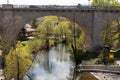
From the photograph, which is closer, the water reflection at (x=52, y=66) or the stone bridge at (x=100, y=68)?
the stone bridge at (x=100, y=68)

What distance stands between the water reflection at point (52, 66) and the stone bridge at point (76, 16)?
6.06 m

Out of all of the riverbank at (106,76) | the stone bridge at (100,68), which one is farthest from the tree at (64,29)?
the riverbank at (106,76)

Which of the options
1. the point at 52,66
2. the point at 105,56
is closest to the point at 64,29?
the point at 52,66

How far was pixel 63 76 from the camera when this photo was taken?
43406 mm

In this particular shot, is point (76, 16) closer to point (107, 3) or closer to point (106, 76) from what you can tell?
point (107, 3)

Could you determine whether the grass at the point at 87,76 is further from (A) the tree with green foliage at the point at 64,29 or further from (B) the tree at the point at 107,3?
(B) the tree at the point at 107,3

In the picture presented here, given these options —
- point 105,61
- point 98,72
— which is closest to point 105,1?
point 105,61

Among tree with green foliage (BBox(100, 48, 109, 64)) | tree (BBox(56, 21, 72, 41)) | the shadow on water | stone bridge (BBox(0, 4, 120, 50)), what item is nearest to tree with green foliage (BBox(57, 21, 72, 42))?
tree (BBox(56, 21, 72, 41))

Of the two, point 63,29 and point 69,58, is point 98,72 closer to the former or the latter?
point 69,58

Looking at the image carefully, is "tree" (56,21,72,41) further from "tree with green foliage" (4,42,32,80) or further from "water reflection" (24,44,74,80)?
"tree with green foliage" (4,42,32,80)

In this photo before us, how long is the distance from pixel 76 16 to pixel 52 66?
39.8 feet

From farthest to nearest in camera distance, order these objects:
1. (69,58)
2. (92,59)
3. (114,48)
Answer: (114,48), (69,58), (92,59)

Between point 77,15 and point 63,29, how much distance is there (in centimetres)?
1426

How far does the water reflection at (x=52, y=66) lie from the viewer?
143 feet
